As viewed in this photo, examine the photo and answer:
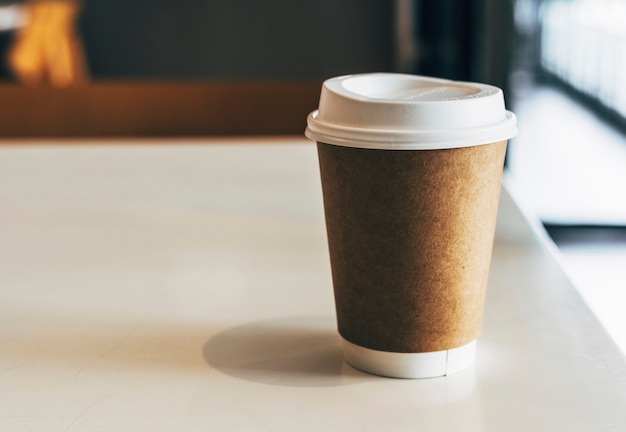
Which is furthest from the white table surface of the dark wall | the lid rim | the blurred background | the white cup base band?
the dark wall

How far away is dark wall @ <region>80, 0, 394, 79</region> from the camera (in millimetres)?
5633

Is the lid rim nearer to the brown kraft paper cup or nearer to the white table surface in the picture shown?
the brown kraft paper cup

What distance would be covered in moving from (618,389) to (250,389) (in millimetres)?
288

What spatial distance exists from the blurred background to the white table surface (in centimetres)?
177

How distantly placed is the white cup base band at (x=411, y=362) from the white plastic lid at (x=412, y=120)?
0.17m

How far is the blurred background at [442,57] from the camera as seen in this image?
10.6ft

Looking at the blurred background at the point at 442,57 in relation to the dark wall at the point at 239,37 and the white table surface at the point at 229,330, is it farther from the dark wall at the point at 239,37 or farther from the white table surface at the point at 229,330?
the white table surface at the point at 229,330

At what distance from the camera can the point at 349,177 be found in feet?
2.10

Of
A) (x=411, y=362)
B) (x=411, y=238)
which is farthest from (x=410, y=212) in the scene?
(x=411, y=362)

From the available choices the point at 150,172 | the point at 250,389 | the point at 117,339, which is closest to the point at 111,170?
the point at 150,172

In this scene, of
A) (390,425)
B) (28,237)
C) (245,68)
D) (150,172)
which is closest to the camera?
(390,425)

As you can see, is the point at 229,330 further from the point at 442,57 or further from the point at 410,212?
the point at 442,57

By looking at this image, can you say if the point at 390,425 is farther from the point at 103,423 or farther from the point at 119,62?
the point at 119,62

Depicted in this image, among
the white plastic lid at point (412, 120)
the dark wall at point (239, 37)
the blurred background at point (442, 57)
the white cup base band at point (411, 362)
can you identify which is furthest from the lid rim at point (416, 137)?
the dark wall at point (239, 37)
